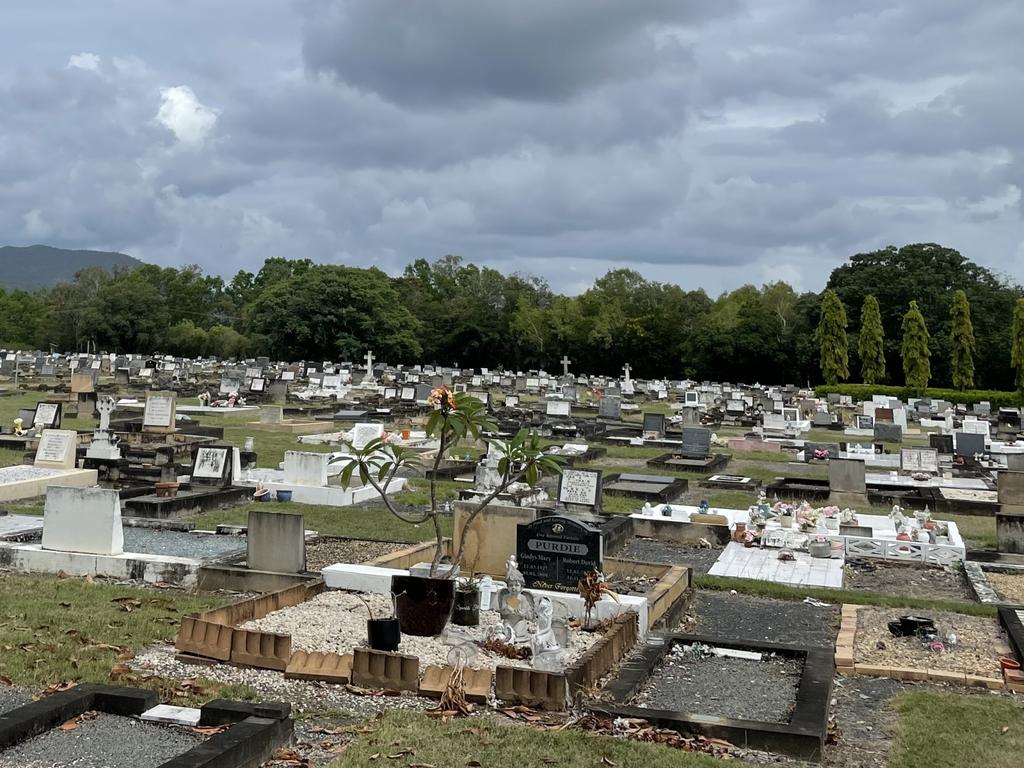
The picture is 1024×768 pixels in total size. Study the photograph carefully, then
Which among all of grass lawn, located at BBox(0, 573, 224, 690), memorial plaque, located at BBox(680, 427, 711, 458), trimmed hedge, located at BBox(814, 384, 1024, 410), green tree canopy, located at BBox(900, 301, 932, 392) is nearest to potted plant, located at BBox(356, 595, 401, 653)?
grass lawn, located at BBox(0, 573, 224, 690)

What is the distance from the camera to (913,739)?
7324mm

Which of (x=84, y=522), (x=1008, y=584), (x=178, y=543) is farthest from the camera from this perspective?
(x=178, y=543)

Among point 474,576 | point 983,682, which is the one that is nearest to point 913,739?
point 983,682

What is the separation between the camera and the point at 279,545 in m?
11.6

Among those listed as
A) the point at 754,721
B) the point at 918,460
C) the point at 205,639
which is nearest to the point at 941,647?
the point at 754,721

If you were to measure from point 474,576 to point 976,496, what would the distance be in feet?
44.9

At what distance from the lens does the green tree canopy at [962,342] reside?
190ft

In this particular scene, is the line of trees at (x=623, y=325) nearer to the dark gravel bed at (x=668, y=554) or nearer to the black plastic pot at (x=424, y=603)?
the dark gravel bed at (x=668, y=554)

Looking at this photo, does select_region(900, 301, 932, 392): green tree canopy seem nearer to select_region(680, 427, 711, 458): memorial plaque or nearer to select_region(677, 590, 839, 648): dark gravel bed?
select_region(680, 427, 711, 458): memorial plaque

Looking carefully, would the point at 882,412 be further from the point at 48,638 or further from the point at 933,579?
the point at 48,638

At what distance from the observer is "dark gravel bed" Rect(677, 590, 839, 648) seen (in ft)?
34.5

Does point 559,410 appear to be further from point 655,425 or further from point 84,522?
point 84,522

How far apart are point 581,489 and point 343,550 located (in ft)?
15.3

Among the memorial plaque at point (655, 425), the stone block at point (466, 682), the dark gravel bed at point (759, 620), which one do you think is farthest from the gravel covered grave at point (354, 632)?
the memorial plaque at point (655, 425)
